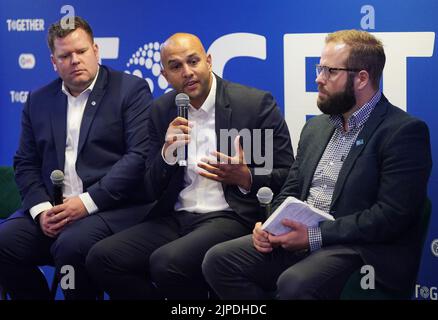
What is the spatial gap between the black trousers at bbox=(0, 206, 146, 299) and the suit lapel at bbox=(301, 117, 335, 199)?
108cm

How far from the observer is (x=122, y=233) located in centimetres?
414

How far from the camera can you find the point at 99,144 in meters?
4.46

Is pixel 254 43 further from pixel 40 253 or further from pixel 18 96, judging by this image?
pixel 40 253

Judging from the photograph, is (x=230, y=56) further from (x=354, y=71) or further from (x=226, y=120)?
(x=354, y=71)

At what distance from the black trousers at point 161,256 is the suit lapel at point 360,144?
67 centimetres

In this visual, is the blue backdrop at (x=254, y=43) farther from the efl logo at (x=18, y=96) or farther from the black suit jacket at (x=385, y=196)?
the black suit jacket at (x=385, y=196)

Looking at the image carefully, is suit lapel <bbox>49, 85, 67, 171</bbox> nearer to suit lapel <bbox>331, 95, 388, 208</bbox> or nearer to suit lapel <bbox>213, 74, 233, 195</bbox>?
suit lapel <bbox>213, 74, 233, 195</bbox>

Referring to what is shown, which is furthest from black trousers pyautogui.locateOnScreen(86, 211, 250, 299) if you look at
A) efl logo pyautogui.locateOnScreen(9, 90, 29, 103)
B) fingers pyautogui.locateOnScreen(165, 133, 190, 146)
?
efl logo pyautogui.locateOnScreen(9, 90, 29, 103)

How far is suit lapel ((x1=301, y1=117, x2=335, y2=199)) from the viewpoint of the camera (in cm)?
386

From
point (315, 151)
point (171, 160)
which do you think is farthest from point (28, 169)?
point (315, 151)

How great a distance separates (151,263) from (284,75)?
1.54m

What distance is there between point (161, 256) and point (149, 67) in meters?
1.62

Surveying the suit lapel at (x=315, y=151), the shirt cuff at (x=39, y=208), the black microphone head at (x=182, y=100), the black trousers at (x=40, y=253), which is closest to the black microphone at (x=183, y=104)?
the black microphone head at (x=182, y=100)
